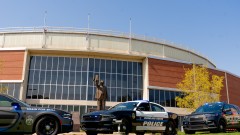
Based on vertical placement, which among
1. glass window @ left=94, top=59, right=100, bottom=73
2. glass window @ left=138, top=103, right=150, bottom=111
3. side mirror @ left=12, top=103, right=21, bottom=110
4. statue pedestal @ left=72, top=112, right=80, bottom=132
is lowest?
statue pedestal @ left=72, top=112, right=80, bottom=132

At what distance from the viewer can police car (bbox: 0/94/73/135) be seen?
9508 millimetres

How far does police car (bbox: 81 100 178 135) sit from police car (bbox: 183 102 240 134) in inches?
55.6

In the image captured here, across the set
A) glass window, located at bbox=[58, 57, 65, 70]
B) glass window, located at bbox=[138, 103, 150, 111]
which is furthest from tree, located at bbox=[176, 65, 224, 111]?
glass window, located at bbox=[138, 103, 150, 111]

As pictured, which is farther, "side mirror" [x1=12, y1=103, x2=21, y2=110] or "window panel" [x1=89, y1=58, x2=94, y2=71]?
"window panel" [x1=89, y1=58, x2=94, y2=71]

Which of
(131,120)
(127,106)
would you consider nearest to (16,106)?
(131,120)

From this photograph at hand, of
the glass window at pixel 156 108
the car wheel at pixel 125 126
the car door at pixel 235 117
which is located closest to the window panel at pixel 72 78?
the car door at pixel 235 117

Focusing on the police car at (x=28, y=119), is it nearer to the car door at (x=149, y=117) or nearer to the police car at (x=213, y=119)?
the car door at (x=149, y=117)

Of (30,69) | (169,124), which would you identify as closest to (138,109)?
(169,124)

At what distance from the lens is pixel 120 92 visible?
41.6 meters

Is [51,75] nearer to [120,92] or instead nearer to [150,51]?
[120,92]

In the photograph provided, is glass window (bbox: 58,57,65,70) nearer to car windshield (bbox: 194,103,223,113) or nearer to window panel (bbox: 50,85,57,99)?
window panel (bbox: 50,85,57,99)

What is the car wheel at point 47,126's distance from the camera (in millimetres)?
9871

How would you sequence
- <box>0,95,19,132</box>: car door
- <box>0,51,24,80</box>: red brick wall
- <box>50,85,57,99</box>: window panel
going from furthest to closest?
<box>50,85,57,99</box>: window panel < <box>0,51,24,80</box>: red brick wall < <box>0,95,19,132</box>: car door

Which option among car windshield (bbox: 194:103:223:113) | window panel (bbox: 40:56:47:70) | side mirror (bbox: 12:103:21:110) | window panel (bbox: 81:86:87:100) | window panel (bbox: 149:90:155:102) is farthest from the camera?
window panel (bbox: 149:90:155:102)
